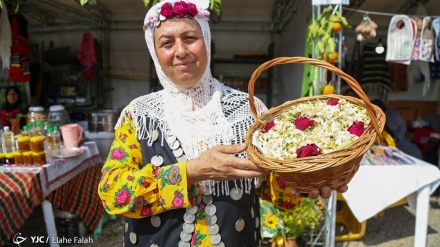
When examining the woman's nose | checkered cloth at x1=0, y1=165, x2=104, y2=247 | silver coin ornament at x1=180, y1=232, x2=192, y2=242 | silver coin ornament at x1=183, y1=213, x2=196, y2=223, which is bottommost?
checkered cloth at x1=0, y1=165, x2=104, y2=247

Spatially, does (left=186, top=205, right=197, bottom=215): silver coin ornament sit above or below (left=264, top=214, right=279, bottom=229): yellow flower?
above

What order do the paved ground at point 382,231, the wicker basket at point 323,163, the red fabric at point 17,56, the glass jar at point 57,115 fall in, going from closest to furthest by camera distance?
the wicker basket at point 323,163 < the paved ground at point 382,231 < the glass jar at point 57,115 < the red fabric at point 17,56

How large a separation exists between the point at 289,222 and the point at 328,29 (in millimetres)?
1683

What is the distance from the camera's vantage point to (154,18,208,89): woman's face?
3.51 feet

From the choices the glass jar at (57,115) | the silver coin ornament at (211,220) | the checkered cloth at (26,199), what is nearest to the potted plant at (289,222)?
the silver coin ornament at (211,220)

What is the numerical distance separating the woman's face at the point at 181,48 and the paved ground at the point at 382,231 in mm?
2745

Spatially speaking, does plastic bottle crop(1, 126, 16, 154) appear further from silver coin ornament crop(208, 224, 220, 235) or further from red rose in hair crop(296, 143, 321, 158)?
red rose in hair crop(296, 143, 321, 158)

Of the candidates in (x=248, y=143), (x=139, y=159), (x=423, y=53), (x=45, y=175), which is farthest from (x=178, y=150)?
(x=423, y=53)

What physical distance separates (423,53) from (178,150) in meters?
3.51

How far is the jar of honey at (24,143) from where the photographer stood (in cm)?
258

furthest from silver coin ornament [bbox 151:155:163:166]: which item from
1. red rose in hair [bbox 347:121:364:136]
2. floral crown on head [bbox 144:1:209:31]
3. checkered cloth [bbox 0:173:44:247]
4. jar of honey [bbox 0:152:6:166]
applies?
jar of honey [bbox 0:152:6:166]

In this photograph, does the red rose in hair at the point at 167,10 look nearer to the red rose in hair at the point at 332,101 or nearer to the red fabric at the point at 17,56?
the red rose in hair at the point at 332,101

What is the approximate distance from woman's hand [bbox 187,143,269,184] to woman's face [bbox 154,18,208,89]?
32cm

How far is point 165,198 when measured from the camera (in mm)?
994
